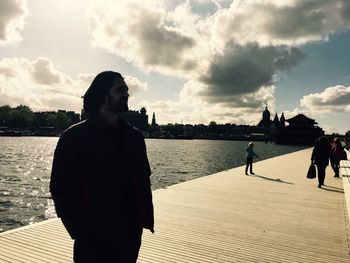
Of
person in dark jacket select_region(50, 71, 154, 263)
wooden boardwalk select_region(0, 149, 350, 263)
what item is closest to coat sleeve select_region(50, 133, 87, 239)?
person in dark jacket select_region(50, 71, 154, 263)

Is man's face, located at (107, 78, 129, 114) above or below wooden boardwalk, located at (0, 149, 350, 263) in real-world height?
above

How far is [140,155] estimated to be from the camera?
10.9ft

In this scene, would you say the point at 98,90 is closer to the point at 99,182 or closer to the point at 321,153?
the point at 99,182

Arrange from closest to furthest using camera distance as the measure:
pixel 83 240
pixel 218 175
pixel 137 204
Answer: pixel 83 240 < pixel 137 204 < pixel 218 175

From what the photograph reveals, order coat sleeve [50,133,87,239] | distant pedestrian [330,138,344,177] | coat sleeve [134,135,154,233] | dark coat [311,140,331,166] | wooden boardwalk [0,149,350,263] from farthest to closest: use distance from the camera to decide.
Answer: distant pedestrian [330,138,344,177] < dark coat [311,140,331,166] < wooden boardwalk [0,149,350,263] < coat sleeve [134,135,154,233] < coat sleeve [50,133,87,239]

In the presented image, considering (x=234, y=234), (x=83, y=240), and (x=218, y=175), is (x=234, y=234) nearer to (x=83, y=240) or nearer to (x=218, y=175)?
(x=83, y=240)

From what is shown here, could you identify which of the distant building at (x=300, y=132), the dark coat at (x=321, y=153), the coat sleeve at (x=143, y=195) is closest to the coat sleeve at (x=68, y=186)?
the coat sleeve at (x=143, y=195)

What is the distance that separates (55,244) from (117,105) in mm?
5429

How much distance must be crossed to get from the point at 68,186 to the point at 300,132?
503ft

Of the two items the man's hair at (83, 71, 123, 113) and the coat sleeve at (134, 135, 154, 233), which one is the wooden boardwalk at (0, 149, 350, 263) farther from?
the man's hair at (83, 71, 123, 113)

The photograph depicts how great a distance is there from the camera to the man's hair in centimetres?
326

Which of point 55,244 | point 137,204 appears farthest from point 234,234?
point 137,204

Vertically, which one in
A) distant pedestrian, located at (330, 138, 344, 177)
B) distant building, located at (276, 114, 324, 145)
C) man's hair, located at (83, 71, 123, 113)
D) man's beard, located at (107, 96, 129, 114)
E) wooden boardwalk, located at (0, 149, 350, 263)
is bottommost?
wooden boardwalk, located at (0, 149, 350, 263)

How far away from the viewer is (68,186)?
301cm
